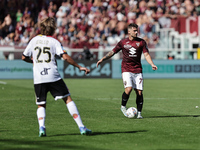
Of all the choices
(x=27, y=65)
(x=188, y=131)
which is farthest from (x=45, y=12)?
(x=188, y=131)

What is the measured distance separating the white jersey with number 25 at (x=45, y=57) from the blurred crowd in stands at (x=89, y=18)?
22.4m

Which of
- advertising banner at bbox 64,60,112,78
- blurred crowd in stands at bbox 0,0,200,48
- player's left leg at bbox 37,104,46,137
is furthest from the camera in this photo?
blurred crowd in stands at bbox 0,0,200,48

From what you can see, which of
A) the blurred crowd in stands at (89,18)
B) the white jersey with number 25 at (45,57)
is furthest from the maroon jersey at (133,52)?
the blurred crowd in stands at (89,18)

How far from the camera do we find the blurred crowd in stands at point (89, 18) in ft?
105

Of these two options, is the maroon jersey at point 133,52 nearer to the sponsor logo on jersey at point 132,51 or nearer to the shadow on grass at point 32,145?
the sponsor logo on jersey at point 132,51

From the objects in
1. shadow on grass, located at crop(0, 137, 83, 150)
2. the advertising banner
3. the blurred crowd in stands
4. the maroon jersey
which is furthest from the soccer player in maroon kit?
the blurred crowd in stands

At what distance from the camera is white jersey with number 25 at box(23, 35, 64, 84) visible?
8.29 meters

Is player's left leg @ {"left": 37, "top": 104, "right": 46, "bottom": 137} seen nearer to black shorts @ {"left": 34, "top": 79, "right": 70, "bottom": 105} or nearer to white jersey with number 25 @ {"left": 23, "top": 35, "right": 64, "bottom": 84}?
black shorts @ {"left": 34, "top": 79, "right": 70, "bottom": 105}

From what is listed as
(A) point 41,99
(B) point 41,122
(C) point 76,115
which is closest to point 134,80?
(C) point 76,115

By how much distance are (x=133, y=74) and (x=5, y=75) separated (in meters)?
18.6

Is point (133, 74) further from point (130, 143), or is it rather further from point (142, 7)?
point (142, 7)

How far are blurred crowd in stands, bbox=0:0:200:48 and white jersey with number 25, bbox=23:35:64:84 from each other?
22.4 m

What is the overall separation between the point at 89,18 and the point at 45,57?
25.4m

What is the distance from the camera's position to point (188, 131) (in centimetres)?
923
